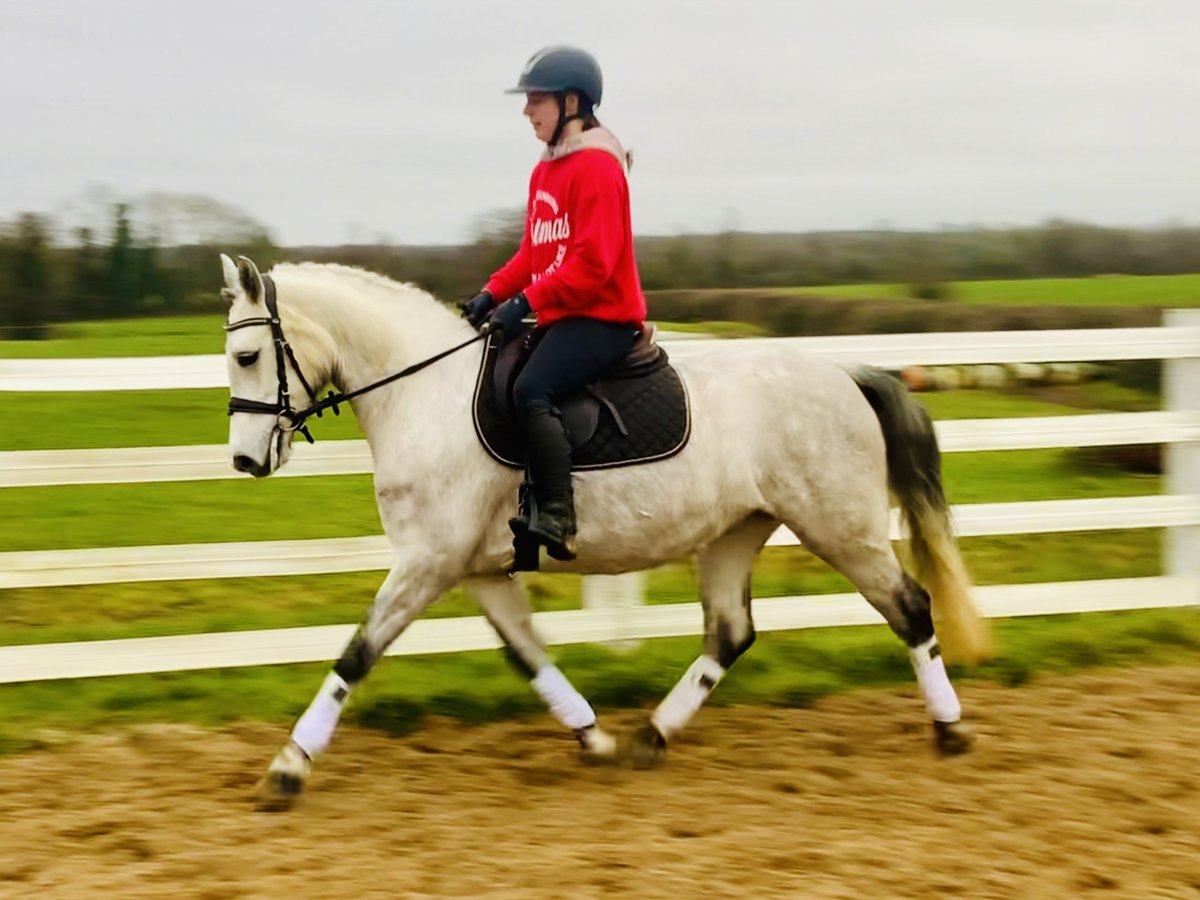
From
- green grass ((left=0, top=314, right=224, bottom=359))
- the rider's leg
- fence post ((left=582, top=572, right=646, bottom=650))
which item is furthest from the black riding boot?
green grass ((left=0, top=314, right=224, bottom=359))

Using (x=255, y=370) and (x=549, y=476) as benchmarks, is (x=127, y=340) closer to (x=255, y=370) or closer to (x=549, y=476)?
(x=255, y=370)

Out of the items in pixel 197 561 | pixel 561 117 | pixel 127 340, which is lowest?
pixel 197 561

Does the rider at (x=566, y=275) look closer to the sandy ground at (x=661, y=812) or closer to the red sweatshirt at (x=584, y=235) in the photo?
the red sweatshirt at (x=584, y=235)

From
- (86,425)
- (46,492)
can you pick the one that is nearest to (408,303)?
(46,492)

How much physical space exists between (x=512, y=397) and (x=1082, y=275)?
17310mm

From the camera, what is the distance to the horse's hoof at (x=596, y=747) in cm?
501

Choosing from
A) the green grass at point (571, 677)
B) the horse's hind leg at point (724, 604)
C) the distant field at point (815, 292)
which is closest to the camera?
the horse's hind leg at point (724, 604)

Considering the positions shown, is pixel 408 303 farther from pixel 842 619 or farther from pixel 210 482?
pixel 210 482

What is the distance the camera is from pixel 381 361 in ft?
15.9

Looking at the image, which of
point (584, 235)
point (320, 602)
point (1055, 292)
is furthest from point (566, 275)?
point (1055, 292)

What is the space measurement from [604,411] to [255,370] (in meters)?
1.20

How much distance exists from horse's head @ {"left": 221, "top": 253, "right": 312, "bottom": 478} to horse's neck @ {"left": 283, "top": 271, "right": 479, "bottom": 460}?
0.19m

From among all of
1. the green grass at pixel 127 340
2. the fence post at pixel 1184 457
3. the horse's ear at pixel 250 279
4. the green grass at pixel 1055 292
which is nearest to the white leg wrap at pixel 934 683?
the fence post at pixel 1184 457

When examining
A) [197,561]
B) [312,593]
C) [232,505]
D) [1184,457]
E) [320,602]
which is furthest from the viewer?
[232,505]
